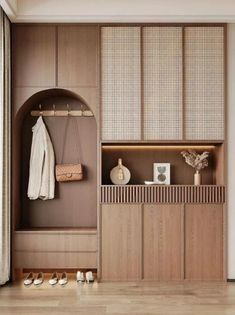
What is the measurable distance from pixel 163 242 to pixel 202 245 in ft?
1.38

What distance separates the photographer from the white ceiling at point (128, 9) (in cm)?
548

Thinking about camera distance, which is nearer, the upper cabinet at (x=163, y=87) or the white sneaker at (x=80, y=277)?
the white sneaker at (x=80, y=277)

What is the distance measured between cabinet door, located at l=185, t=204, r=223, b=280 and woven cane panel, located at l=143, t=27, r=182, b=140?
88cm

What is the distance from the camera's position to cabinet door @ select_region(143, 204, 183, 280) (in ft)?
18.2

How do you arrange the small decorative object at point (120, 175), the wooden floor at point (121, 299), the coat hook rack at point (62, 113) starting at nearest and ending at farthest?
the wooden floor at point (121, 299)
the small decorative object at point (120, 175)
the coat hook rack at point (62, 113)

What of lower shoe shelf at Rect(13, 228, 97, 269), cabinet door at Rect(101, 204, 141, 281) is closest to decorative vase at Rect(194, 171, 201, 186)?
cabinet door at Rect(101, 204, 141, 281)

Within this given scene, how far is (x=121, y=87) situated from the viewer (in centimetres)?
561

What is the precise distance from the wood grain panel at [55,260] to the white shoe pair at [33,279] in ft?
0.35

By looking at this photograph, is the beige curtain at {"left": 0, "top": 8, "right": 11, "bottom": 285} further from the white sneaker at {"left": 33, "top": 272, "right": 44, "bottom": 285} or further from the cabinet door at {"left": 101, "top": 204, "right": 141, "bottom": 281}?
the cabinet door at {"left": 101, "top": 204, "right": 141, "bottom": 281}

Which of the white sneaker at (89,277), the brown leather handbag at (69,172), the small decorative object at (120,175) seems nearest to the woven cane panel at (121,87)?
the small decorative object at (120,175)

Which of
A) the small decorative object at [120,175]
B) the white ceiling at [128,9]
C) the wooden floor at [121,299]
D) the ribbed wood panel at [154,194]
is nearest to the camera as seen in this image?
the wooden floor at [121,299]

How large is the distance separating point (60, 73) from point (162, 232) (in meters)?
2.05

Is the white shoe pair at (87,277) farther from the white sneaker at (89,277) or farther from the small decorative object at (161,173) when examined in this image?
the small decorative object at (161,173)

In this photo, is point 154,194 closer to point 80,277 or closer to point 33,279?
point 80,277
